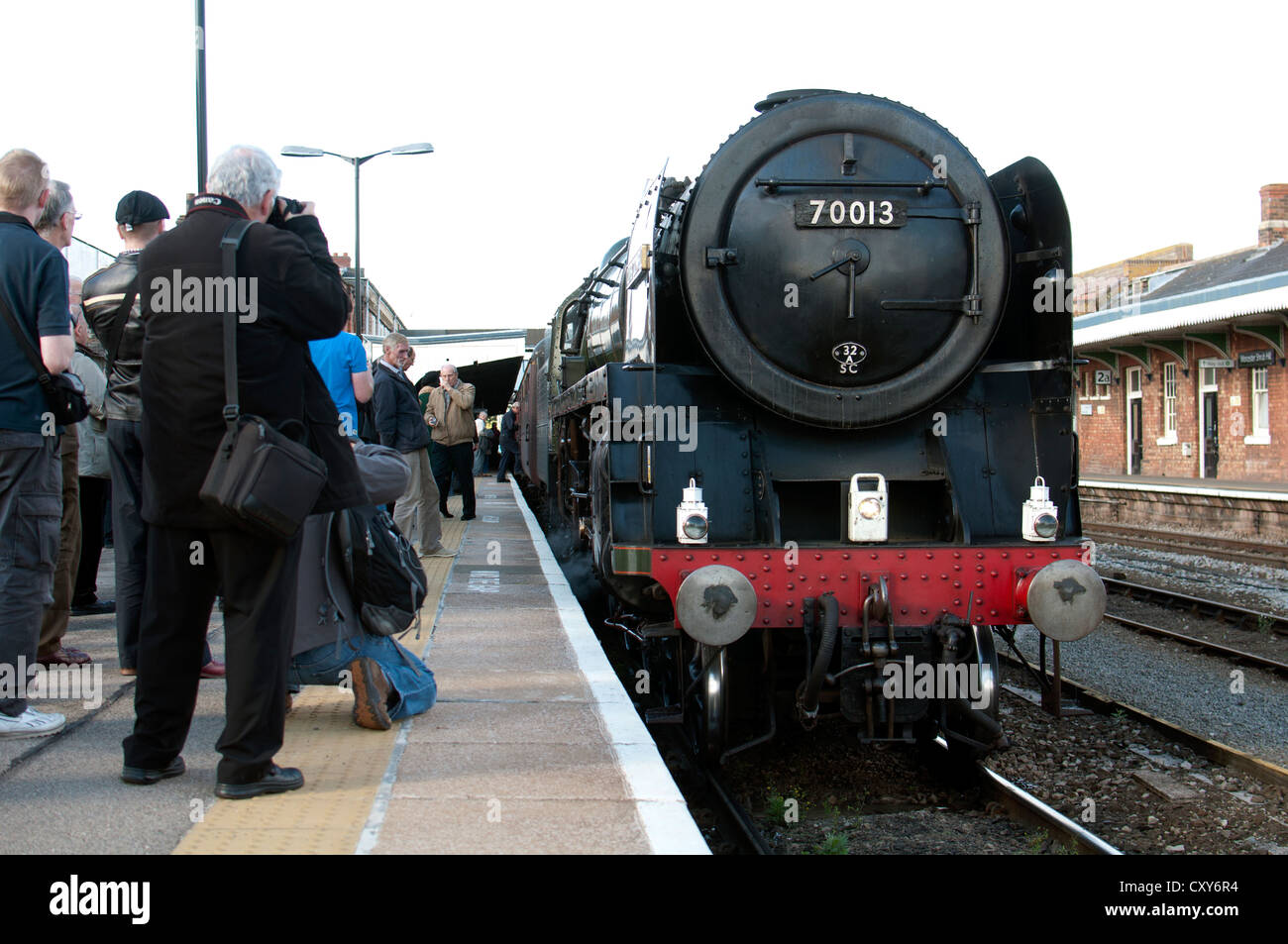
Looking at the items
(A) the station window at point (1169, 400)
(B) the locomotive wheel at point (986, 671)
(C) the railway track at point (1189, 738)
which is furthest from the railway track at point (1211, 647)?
(A) the station window at point (1169, 400)

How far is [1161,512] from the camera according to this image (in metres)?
21.5

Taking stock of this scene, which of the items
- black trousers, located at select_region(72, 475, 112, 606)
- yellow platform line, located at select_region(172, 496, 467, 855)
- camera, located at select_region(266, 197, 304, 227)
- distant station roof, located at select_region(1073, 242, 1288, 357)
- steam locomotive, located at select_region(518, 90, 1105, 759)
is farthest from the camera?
distant station roof, located at select_region(1073, 242, 1288, 357)

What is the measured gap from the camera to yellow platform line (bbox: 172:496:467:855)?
10.3 feet

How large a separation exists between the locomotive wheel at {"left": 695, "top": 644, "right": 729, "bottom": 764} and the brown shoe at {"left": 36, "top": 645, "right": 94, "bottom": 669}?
288 centimetres

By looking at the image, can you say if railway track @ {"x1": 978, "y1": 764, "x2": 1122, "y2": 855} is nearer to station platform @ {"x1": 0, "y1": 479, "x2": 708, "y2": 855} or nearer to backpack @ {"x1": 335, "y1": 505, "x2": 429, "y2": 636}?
station platform @ {"x1": 0, "y1": 479, "x2": 708, "y2": 855}

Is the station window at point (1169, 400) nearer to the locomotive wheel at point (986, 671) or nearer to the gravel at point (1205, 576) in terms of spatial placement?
the gravel at point (1205, 576)

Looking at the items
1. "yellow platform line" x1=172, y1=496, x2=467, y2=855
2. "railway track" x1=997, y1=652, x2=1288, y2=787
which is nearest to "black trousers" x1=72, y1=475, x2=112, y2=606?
"yellow platform line" x1=172, y1=496, x2=467, y2=855

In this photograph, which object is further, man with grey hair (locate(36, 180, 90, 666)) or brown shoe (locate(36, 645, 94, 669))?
brown shoe (locate(36, 645, 94, 669))

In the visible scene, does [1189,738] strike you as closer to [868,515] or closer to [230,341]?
[868,515]

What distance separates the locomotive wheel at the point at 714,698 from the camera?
4.97 metres

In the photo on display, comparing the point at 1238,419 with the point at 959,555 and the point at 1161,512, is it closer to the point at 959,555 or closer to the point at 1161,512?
the point at 1161,512
